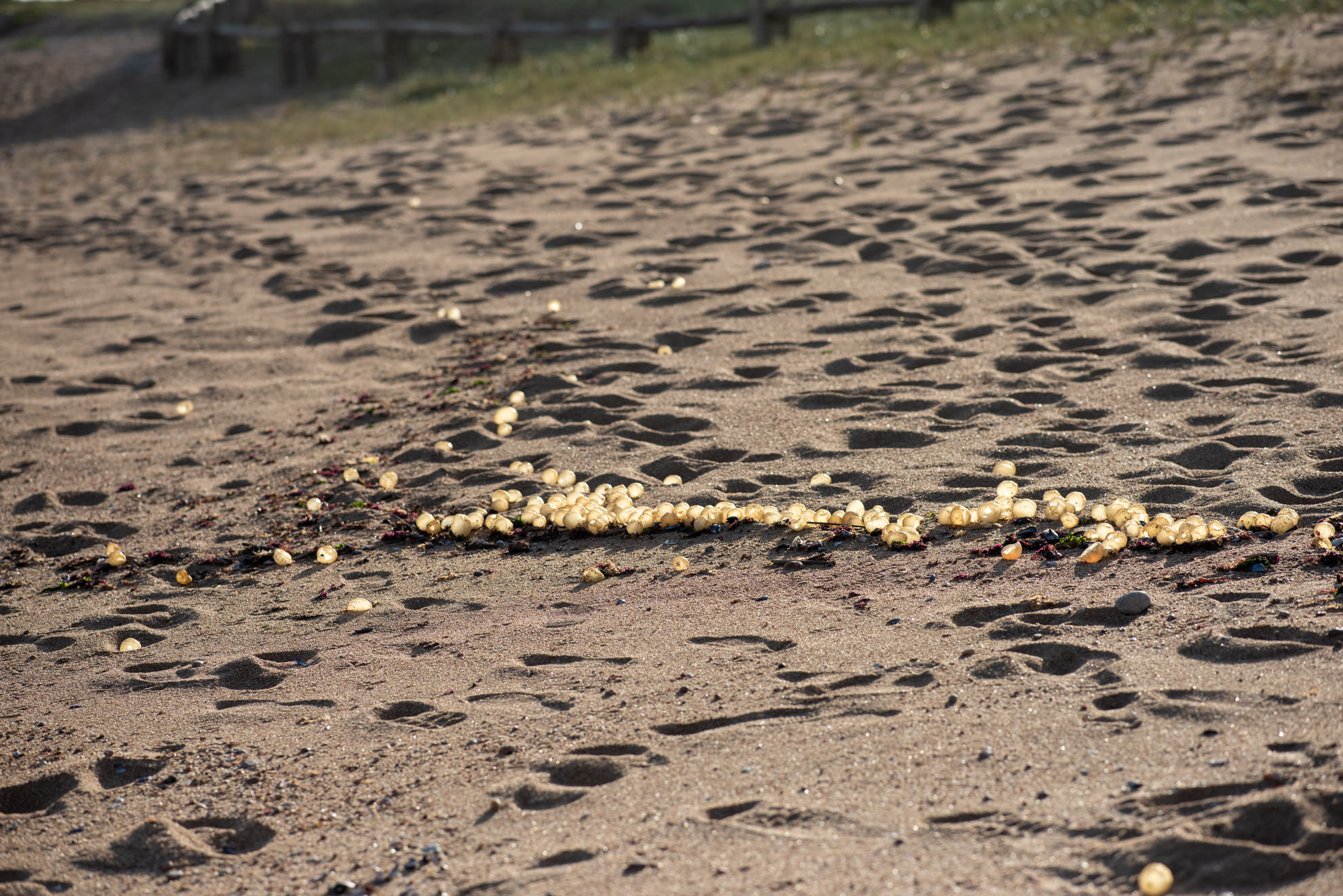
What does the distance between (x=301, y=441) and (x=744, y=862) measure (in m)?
3.22

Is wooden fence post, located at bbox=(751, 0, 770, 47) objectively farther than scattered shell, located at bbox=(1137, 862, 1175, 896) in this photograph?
Yes

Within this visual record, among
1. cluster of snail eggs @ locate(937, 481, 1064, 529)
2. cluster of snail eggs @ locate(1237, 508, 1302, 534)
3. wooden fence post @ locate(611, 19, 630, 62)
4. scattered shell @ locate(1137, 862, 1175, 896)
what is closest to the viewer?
scattered shell @ locate(1137, 862, 1175, 896)

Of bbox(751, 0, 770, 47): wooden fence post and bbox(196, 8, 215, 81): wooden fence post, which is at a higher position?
bbox(196, 8, 215, 81): wooden fence post

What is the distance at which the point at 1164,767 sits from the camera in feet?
7.38

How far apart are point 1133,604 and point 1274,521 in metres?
0.65

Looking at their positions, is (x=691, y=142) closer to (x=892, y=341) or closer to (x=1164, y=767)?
(x=892, y=341)

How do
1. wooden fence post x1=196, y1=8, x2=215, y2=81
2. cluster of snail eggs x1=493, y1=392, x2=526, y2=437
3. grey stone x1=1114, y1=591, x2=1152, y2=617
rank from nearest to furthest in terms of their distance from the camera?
grey stone x1=1114, y1=591, x2=1152, y2=617, cluster of snail eggs x1=493, y1=392, x2=526, y2=437, wooden fence post x1=196, y1=8, x2=215, y2=81

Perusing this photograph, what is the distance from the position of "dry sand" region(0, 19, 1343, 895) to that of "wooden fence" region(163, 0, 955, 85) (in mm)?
4479

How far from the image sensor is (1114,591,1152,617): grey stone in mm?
2893

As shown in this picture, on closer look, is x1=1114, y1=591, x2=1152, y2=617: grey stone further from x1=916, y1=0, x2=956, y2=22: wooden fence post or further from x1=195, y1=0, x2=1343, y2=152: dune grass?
x1=916, y1=0, x2=956, y2=22: wooden fence post

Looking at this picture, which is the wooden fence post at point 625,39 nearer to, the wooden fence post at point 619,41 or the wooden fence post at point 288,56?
the wooden fence post at point 619,41

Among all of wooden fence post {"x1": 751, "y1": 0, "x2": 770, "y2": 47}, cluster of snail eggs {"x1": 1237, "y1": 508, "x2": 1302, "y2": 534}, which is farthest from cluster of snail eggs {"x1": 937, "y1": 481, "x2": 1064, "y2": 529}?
wooden fence post {"x1": 751, "y1": 0, "x2": 770, "y2": 47}

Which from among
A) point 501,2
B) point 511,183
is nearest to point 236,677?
point 511,183

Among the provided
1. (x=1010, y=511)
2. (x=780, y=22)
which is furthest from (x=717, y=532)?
(x=780, y=22)
